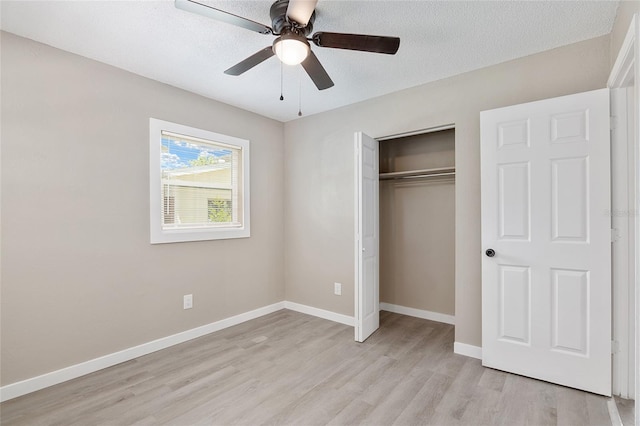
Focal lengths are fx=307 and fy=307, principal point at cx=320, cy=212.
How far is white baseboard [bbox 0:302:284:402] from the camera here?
221 centimetres

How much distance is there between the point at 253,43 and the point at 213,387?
8.68 ft

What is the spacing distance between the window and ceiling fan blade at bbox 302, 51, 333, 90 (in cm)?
169

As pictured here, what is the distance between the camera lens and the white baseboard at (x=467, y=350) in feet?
9.05

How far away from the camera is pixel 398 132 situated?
130 inches

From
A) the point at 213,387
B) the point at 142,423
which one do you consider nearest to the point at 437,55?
the point at 213,387

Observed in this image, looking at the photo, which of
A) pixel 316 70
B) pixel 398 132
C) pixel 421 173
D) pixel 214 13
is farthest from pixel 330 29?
pixel 421 173

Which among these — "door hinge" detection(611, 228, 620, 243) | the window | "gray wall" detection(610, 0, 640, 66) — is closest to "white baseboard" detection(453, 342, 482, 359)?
"door hinge" detection(611, 228, 620, 243)

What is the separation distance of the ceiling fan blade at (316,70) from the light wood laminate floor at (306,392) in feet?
7.49

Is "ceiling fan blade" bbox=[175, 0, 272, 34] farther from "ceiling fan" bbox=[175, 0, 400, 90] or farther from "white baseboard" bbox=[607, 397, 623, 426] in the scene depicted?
"white baseboard" bbox=[607, 397, 623, 426]

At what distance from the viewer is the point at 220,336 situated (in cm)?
330

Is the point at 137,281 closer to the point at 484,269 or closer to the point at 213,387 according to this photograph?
the point at 213,387

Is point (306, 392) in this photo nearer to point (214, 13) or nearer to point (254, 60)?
point (254, 60)

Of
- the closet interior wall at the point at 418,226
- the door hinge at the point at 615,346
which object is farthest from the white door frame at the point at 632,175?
the closet interior wall at the point at 418,226

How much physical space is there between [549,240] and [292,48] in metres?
A: 2.32
